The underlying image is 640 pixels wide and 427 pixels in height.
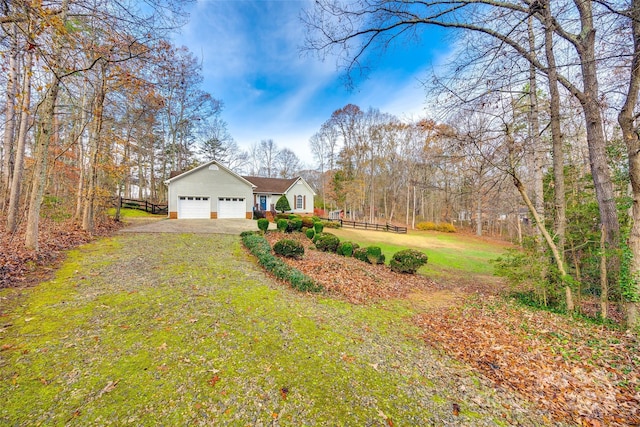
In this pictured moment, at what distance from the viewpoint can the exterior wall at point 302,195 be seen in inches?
1059

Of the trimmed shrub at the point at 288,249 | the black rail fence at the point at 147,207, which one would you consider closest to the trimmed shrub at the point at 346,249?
the trimmed shrub at the point at 288,249

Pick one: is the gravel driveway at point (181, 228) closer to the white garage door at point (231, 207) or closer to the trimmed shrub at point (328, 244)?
the white garage door at point (231, 207)

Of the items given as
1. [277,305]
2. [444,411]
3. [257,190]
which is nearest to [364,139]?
[257,190]

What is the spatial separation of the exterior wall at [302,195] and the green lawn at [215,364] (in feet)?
71.2

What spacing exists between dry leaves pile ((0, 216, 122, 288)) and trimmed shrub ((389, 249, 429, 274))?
10.0 meters

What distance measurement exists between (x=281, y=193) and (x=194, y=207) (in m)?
9.41

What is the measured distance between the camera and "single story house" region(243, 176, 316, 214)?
25.6 metres

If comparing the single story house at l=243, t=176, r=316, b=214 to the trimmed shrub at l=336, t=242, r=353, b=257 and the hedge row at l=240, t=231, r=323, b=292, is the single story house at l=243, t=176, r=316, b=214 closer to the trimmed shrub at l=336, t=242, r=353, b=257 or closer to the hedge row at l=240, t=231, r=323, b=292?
the trimmed shrub at l=336, t=242, r=353, b=257

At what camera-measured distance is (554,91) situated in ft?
18.3

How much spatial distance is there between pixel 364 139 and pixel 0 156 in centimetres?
2944

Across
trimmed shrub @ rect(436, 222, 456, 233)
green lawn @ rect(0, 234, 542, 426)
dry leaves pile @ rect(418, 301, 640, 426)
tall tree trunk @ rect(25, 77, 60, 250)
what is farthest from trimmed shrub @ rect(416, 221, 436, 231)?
tall tree trunk @ rect(25, 77, 60, 250)

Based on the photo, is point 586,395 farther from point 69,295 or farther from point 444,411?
point 69,295

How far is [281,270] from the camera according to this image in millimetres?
6895

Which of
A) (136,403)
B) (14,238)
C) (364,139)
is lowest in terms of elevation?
(136,403)
